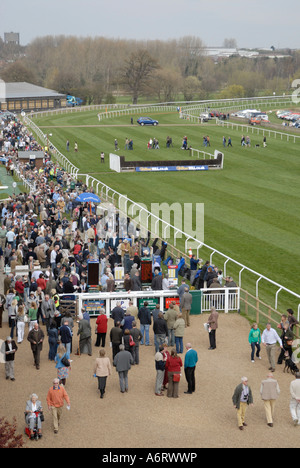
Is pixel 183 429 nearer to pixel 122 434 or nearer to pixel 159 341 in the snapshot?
pixel 122 434

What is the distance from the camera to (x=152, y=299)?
19.7 meters

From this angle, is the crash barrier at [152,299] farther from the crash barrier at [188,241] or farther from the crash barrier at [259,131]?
the crash barrier at [259,131]

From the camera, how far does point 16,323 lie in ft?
59.3

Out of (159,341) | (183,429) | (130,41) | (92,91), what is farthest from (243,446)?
(130,41)

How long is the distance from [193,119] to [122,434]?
64.5 m

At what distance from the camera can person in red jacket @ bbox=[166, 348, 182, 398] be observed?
14773 millimetres

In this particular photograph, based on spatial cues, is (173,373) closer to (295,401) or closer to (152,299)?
(295,401)

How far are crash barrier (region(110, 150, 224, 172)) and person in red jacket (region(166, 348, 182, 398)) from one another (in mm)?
31787

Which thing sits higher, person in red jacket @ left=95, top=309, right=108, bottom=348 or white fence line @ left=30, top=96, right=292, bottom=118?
white fence line @ left=30, top=96, right=292, bottom=118

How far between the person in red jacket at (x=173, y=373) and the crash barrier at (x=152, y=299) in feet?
15.2

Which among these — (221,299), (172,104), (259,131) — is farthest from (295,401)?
(172,104)

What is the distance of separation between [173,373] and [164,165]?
32.2 m

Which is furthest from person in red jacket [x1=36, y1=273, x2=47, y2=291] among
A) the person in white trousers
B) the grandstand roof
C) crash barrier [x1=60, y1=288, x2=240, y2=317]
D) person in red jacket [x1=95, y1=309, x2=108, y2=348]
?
the grandstand roof

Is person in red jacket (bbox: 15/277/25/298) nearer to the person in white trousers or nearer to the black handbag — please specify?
the black handbag
